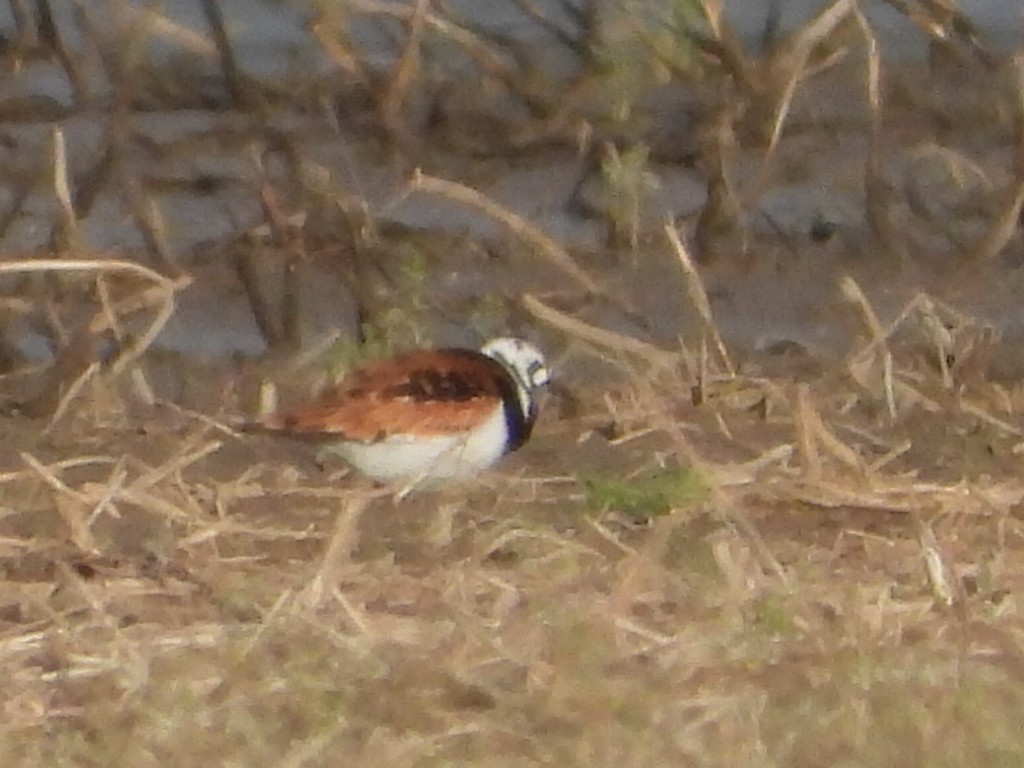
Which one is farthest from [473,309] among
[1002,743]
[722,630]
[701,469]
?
[1002,743]

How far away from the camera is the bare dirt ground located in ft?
9.09

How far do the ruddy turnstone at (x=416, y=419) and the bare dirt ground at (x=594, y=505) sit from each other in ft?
0.28

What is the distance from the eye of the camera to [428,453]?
12.0 feet

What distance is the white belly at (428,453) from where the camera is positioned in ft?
12.0

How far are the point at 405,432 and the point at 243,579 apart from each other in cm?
42

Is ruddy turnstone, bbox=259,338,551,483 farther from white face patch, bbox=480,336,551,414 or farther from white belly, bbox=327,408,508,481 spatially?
white face patch, bbox=480,336,551,414

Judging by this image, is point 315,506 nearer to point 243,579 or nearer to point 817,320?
point 243,579

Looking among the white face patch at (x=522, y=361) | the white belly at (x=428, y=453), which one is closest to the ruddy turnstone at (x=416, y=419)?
the white belly at (x=428, y=453)

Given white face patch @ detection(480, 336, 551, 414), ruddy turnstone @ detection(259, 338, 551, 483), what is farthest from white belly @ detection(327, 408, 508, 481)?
white face patch @ detection(480, 336, 551, 414)

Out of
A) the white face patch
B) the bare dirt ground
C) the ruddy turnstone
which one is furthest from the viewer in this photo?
the white face patch

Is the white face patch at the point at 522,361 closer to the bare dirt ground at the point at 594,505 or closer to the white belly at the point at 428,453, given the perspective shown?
the bare dirt ground at the point at 594,505

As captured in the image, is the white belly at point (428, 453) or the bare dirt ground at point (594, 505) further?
the white belly at point (428, 453)

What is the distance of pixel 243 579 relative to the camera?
132 inches

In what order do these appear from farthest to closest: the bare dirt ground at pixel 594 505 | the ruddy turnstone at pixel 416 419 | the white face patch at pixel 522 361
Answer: the white face patch at pixel 522 361, the ruddy turnstone at pixel 416 419, the bare dirt ground at pixel 594 505
